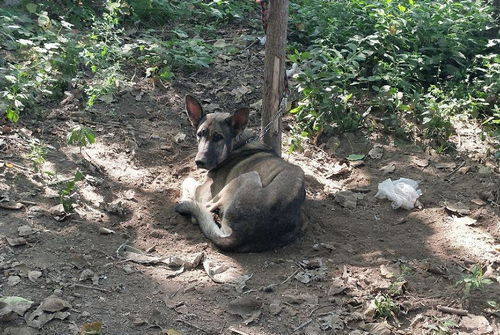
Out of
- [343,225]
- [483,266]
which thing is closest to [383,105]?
[343,225]

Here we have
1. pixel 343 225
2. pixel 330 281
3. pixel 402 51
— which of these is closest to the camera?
pixel 330 281

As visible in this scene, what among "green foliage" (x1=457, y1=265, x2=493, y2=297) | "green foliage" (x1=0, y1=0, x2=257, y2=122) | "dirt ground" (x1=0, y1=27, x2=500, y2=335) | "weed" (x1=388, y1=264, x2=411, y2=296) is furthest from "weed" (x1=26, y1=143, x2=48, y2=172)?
"green foliage" (x1=457, y1=265, x2=493, y2=297)

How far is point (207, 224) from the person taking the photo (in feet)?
22.4

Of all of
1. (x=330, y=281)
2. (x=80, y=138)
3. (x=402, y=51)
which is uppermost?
(x=402, y=51)

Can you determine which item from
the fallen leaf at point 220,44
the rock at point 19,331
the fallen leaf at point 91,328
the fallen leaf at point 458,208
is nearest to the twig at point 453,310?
the fallen leaf at point 458,208

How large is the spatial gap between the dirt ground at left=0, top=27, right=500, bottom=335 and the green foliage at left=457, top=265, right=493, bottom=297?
70 millimetres

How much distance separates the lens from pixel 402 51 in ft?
31.2

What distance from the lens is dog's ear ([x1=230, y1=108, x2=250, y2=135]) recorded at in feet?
24.3

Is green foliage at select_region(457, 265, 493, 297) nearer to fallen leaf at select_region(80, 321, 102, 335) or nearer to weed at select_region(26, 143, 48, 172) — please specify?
fallen leaf at select_region(80, 321, 102, 335)

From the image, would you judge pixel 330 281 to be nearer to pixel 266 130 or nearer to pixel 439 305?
pixel 439 305

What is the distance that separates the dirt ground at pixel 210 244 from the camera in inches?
215

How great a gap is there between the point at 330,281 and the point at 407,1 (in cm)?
598

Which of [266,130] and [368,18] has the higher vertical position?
[368,18]

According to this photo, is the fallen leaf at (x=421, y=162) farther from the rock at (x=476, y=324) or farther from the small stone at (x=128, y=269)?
the small stone at (x=128, y=269)
